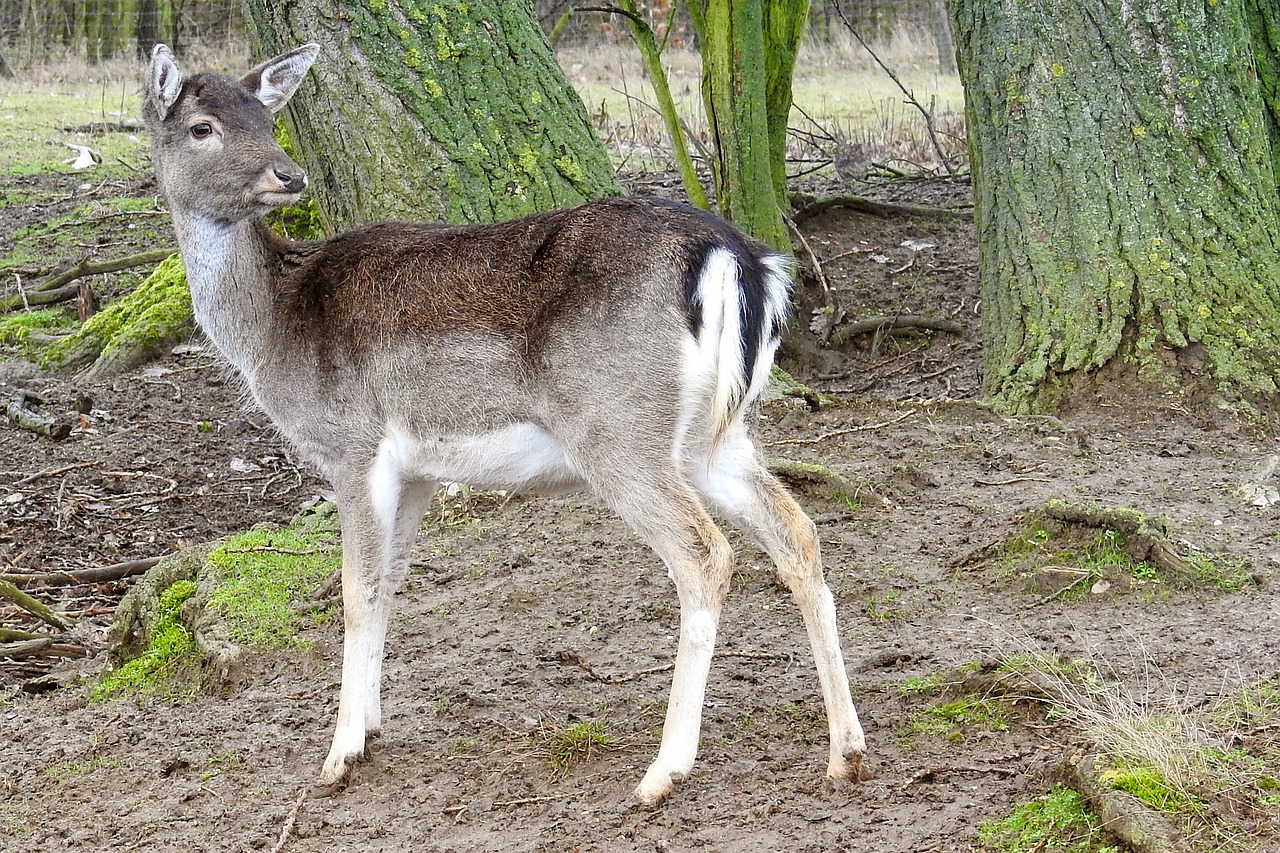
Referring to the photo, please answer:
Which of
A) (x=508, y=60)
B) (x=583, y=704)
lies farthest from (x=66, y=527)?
(x=583, y=704)

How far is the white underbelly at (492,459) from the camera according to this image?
3904mm

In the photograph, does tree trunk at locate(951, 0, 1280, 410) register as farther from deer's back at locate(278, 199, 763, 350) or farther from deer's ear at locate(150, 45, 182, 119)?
deer's ear at locate(150, 45, 182, 119)

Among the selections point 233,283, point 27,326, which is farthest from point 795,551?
point 27,326

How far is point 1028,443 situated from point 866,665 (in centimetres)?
186

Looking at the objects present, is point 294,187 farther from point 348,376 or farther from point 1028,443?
point 1028,443

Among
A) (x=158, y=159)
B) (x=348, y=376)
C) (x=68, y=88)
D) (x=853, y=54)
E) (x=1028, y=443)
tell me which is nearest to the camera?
(x=348, y=376)

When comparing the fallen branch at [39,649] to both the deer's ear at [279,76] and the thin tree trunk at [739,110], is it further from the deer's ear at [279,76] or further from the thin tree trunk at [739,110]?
the thin tree trunk at [739,110]

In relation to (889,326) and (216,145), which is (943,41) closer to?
(889,326)

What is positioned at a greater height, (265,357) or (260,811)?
(265,357)

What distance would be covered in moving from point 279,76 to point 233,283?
Result: 780 mm

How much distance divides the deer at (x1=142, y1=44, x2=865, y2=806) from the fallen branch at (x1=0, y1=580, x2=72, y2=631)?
1558 mm

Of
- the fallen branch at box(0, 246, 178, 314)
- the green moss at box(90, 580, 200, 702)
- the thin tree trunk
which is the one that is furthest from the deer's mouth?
the fallen branch at box(0, 246, 178, 314)

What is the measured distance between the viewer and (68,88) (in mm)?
18453

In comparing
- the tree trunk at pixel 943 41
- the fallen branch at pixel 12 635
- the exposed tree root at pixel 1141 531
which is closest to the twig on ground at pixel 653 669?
the exposed tree root at pixel 1141 531
